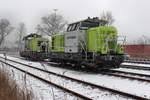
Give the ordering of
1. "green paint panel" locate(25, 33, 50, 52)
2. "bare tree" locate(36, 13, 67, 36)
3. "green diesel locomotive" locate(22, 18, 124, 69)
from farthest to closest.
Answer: "bare tree" locate(36, 13, 67, 36) < "green paint panel" locate(25, 33, 50, 52) < "green diesel locomotive" locate(22, 18, 124, 69)

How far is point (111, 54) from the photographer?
9.05 m

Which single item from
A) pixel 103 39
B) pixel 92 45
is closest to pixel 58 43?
pixel 92 45

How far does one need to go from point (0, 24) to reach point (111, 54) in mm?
71056

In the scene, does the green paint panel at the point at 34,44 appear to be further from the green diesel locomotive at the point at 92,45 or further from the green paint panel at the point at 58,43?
the green diesel locomotive at the point at 92,45

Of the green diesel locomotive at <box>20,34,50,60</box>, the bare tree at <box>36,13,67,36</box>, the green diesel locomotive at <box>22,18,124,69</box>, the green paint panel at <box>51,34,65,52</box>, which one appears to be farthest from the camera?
the bare tree at <box>36,13,67,36</box>

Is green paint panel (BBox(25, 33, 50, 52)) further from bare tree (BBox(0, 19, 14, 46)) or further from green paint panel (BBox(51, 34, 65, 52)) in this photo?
bare tree (BBox(0, 19, 14, 46))

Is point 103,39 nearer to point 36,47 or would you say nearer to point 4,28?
point 36,47

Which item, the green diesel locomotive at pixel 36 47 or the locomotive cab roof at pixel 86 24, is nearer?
the locomotive cab roof at pixel 86 24

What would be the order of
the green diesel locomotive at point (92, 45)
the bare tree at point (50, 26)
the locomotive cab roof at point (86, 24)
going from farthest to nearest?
1. the bare tree at point (50, 26)
2. the locomotive cab roof at point (86, 24)
3. the green diesel locomotive at point (92, 45)

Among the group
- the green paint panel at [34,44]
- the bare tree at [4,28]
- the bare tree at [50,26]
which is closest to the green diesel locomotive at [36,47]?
the green paint panel at [34,44]

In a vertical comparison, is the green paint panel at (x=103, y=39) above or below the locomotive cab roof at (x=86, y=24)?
below

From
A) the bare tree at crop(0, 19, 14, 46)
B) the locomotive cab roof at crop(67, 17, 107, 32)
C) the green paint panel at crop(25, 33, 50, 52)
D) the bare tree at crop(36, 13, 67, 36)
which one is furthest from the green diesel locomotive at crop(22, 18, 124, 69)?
the bare tree at crop(0, 19, 14, 46)

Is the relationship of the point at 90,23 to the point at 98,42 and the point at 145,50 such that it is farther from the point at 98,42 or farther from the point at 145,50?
the point at 145,50

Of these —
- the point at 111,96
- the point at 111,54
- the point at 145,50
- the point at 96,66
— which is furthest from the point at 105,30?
the point at 145,50
